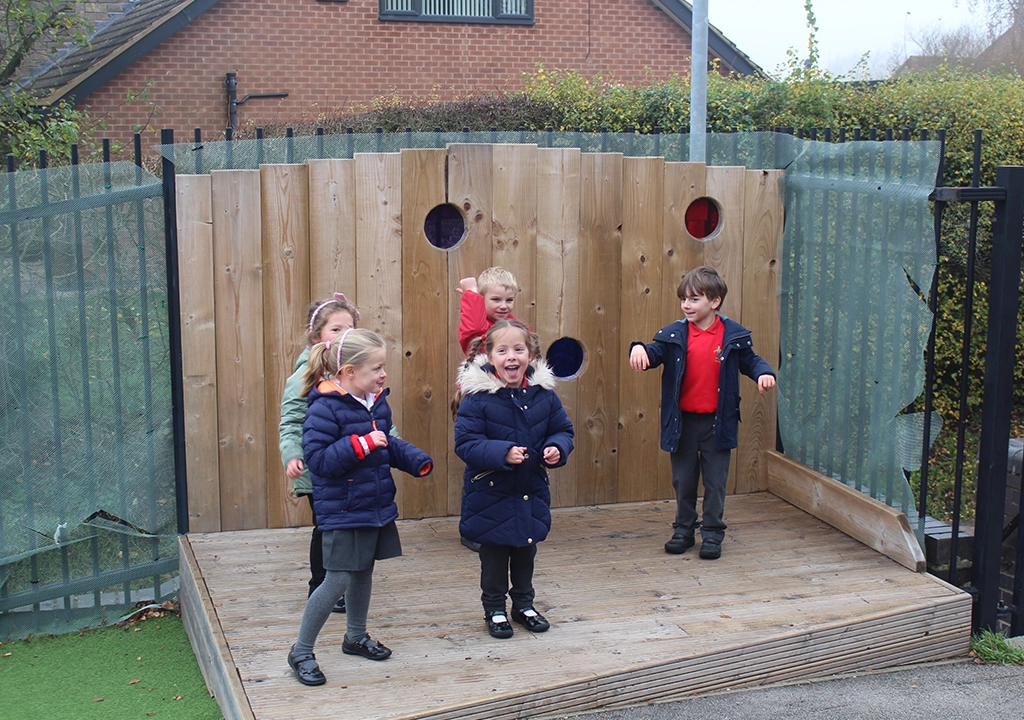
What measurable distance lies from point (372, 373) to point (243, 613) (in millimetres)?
1401

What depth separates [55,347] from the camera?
16.0ft

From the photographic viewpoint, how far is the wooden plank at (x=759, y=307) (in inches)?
242

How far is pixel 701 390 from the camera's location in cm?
530

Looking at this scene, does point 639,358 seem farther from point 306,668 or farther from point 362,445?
point 306,668

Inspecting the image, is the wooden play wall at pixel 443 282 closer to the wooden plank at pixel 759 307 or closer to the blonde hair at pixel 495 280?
the wooden plank at pixel 759 307

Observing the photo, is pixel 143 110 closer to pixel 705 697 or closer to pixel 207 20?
pixel 207 20

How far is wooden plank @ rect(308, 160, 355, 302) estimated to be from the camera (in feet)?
17.8


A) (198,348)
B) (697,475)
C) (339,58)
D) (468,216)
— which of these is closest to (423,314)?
(468,216)

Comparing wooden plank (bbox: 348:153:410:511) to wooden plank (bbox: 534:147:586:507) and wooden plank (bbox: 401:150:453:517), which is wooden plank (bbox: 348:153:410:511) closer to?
wooden plank (bbox: 401:150:453:517)

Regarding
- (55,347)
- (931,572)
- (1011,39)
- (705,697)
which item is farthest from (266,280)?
(1011,39)

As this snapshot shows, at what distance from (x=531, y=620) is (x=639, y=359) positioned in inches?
56.5

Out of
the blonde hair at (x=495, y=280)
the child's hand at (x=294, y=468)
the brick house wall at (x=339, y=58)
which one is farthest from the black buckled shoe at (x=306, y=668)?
the brick house wall at (x=339, y=58)

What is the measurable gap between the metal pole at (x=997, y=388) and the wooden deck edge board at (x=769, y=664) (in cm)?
28

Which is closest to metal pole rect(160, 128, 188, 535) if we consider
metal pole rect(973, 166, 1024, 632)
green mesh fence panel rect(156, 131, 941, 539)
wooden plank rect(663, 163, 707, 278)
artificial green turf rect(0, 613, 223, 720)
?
green mesh fence panel rect(156, 131, 941, 539)
